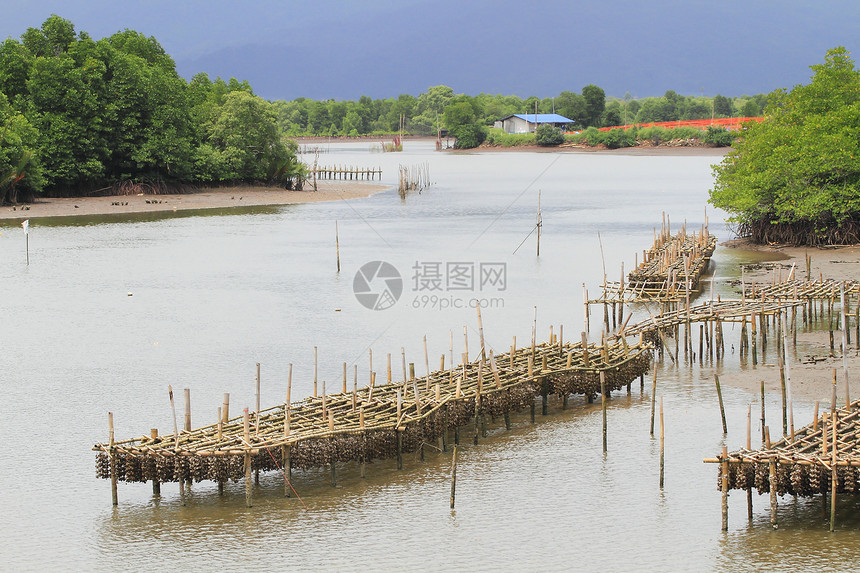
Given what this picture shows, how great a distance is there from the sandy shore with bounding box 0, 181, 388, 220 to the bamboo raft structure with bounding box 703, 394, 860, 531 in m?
49.1

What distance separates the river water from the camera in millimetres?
14562

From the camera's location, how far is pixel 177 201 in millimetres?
63812

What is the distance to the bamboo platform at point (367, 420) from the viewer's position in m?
15.6

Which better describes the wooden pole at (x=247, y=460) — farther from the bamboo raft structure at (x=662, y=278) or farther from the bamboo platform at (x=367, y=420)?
the bamboo raft structure at (x=662, y=278)

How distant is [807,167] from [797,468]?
25789 millimetres

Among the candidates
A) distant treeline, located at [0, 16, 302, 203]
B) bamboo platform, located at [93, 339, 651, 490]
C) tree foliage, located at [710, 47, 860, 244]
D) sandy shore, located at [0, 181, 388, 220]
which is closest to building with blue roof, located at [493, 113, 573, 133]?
sandy shore, located at [0, 181, 388, 220]

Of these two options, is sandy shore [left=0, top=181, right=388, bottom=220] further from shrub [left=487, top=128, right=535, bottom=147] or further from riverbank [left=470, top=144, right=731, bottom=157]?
shrub [left=487, top=128, right=535, bottom=147]

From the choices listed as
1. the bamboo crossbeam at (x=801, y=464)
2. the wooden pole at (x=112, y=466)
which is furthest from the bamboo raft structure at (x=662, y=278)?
the wooden pole at (x=112, y=466)

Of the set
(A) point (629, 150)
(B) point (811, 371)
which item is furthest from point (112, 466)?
(A) point (629, 150)

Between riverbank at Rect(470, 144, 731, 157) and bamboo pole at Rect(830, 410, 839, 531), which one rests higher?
riverbank at Rect(470, 144, 731, 157)

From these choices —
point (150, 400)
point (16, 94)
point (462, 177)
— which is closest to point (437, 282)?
point (150, 400)

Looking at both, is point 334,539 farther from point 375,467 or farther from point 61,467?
point 61,467

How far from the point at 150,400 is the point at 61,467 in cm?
427

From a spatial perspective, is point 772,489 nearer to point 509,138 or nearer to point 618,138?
point 618,138
